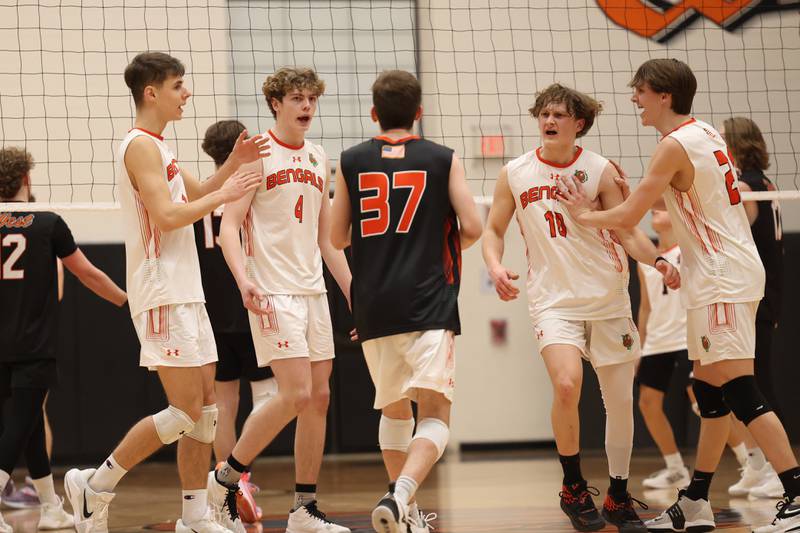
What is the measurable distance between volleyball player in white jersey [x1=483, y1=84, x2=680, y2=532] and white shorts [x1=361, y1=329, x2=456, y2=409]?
78 centimetres

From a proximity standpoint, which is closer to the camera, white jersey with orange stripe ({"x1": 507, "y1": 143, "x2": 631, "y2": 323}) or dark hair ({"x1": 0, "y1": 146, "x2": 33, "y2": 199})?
white jersey with orange stripe ({"x1": 507, "y1": 143, "x2": 631, "y2": 323})

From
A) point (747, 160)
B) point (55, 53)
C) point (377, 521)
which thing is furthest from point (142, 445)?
point (55, 53)

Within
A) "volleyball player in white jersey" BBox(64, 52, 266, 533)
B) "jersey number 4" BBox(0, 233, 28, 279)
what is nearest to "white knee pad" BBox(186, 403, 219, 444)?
"volleyball player in white jersey" BBox(64, 52, 266, 533)

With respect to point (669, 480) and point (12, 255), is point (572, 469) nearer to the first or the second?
point (669, 480)

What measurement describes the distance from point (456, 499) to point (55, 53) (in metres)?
5.51

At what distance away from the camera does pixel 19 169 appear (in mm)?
6000

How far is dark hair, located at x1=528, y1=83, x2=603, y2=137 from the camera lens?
205 inches

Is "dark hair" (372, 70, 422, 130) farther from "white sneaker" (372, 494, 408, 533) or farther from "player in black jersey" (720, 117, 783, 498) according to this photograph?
"player in black jersey" (720, 117, 783, 498)

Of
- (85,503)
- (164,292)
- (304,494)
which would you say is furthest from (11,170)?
(304,494)

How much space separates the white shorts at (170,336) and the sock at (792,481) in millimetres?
2684

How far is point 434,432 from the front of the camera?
436 centimetres

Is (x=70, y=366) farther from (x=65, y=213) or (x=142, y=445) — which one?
(x=142, y=445)

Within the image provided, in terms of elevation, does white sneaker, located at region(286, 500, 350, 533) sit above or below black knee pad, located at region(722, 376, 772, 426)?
below

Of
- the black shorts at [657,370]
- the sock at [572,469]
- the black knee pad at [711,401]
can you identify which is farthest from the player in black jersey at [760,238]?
the sock at [572,469]
